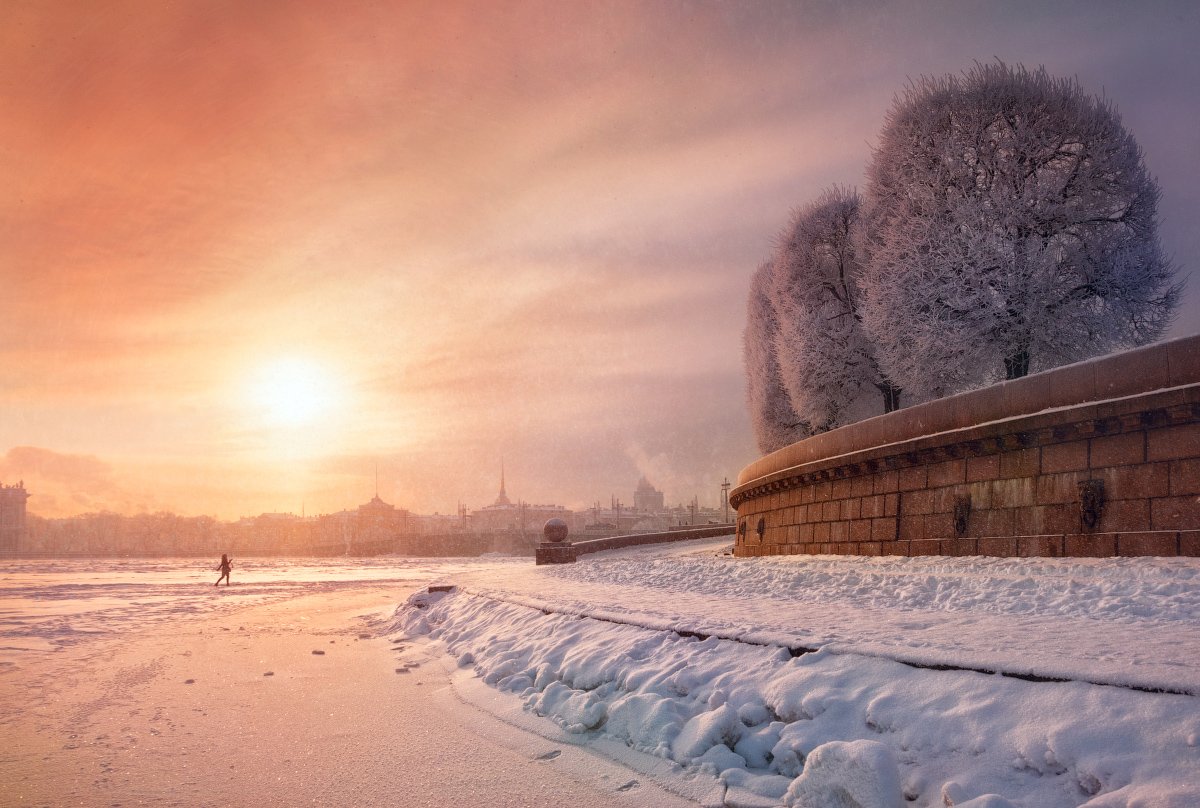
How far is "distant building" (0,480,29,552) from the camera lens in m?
144

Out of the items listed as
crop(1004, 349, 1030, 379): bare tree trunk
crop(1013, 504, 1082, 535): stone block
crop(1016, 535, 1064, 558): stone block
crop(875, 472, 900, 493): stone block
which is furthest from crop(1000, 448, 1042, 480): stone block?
crop(1004, 349, 1030, 379): bare tree trunk

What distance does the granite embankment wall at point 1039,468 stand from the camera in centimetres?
858

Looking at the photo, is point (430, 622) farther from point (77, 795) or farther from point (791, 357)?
point (791, 357)

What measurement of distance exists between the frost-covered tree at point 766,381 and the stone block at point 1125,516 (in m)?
15.3

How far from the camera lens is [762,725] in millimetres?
4523

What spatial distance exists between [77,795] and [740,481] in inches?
728

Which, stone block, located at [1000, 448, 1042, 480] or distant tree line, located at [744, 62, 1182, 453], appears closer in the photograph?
stone block, located at [1000, 448, 1042, 480]

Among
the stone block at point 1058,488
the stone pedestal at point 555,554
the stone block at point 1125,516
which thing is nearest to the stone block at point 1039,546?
the stone block at point 1058,488

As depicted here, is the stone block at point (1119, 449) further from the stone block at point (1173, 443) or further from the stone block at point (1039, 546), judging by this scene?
the stone block at point (1039, 546)

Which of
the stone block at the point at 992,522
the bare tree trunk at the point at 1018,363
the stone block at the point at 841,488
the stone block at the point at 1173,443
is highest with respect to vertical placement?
the bare tree trunk at the point at 1018,363

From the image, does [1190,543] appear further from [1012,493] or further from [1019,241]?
[1019,241]

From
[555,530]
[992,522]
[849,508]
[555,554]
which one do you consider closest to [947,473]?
[992,522]

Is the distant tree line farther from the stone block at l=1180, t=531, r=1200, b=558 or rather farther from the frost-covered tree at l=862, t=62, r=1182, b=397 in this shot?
the stone block at l=1180, t=531, r=1200, b=558

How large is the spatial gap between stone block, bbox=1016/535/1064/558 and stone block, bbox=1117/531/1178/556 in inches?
30.5
